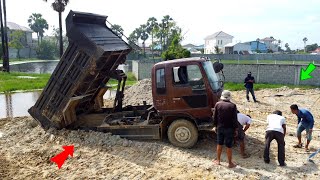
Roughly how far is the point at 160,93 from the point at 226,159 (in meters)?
2.07

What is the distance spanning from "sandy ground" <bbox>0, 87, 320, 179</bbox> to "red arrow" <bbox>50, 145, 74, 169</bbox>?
11 cm

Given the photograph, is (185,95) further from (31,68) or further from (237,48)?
(237,48)

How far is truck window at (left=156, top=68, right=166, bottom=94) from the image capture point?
7.13 m

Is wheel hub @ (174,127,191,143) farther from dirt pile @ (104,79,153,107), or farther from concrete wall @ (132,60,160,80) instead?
concrete wall @ (132,60,160,80)

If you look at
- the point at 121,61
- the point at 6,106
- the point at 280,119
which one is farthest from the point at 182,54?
the point at 280,119

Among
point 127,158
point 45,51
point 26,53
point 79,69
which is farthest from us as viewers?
point 26,53

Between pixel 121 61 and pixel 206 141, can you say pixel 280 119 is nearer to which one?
pixel 206 141

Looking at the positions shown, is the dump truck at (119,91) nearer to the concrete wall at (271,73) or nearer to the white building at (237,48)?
the concrete wall at (271,73)

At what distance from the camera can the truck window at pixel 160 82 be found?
281 inches

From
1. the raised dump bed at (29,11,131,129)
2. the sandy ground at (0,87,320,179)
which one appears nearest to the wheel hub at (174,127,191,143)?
the sandy ground at (0,87,320,179)

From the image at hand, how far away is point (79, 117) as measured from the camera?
27.3ft

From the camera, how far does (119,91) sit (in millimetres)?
8594

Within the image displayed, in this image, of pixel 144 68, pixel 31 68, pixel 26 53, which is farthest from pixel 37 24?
pixel 144 68

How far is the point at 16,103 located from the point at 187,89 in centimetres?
1222
